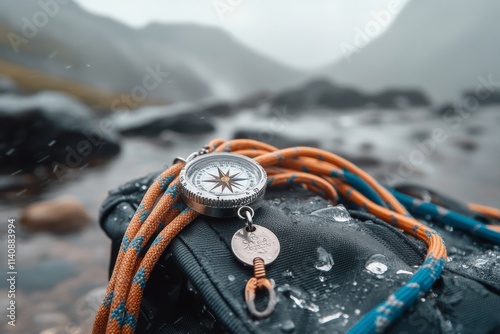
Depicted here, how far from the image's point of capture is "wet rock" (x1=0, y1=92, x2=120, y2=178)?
207 cm

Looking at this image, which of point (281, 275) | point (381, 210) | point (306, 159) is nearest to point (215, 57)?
point (306, 159)

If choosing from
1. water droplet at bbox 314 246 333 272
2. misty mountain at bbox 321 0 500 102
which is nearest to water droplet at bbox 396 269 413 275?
water droplet at bbox 314 246 333 272

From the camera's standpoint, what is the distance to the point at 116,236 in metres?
1.04

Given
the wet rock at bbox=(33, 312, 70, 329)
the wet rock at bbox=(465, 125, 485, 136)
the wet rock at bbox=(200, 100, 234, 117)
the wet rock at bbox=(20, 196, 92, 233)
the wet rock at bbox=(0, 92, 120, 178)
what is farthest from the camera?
the wet rock at bbox=(200, 100, 234, 117)

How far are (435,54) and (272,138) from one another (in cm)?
145

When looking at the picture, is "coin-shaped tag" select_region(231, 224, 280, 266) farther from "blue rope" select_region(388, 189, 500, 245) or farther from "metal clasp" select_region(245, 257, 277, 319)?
"blue rope" select_region(388, 189, 500, 245)

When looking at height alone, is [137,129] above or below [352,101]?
below

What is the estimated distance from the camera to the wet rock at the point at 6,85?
237cm

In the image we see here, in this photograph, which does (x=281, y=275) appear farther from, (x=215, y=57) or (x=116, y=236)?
(x=215, y=57)

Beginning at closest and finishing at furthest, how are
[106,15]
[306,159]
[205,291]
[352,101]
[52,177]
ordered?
[205,291] → [306,159] → [52,177] → [106,15] → [352,101]

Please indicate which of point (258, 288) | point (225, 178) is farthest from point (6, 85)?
point (258, 288)

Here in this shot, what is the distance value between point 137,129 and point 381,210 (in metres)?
1.80

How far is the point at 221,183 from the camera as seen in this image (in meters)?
0.95

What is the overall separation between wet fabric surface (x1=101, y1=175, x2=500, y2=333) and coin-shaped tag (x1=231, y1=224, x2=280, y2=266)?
15mm
